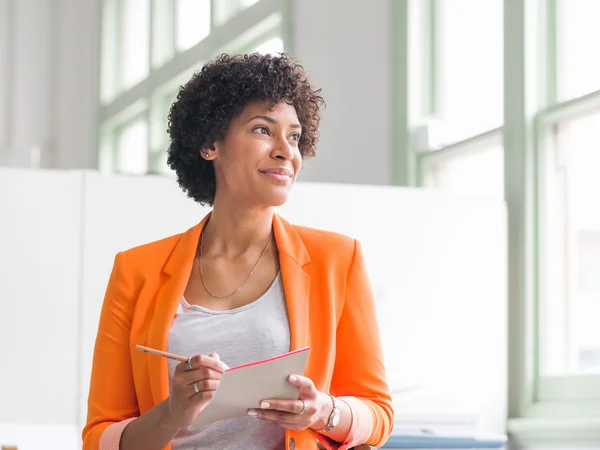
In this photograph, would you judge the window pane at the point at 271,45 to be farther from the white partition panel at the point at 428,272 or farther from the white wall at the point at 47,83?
the white wall at the point at 47,83

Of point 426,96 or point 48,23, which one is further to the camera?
point 48,23

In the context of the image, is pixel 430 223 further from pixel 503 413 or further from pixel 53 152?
pixel 53 152

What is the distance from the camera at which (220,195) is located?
1744 mm

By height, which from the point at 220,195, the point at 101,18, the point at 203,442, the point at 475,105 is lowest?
the point at 203,442

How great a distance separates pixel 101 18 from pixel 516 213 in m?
5.52

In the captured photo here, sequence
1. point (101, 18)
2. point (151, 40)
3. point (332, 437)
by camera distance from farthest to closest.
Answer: point (101, 18) < point (151, 40) < point (332, 437)

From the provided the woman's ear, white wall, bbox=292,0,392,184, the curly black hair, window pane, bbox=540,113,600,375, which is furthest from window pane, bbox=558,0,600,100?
the woman's ear

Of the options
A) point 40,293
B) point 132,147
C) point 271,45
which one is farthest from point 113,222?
point 132,147

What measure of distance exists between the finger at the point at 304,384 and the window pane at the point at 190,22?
17.0ft

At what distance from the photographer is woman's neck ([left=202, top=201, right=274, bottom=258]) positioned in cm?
Answer: 171

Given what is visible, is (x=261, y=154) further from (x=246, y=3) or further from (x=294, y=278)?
(x=246, y=3)

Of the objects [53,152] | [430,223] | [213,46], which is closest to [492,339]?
[430,223]

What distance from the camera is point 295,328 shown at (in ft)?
5.22

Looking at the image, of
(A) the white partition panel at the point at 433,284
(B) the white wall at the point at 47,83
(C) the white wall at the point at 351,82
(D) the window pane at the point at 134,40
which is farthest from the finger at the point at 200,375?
(B) the white wall at the point at 47,83
